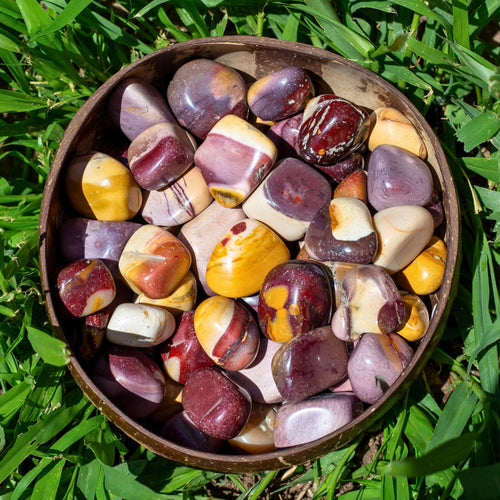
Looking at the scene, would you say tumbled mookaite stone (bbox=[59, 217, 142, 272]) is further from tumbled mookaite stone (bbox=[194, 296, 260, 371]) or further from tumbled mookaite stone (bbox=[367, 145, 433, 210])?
tumbled mookaite stone (bbox=[367, 145, 433, 210])

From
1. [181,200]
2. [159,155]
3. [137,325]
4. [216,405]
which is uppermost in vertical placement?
[159,155]

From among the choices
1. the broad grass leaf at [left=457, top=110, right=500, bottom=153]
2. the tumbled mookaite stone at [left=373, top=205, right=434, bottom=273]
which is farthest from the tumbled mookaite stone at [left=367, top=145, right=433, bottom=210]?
the broad grass leaf at [left=457, top=110, right=500, bottom=153]

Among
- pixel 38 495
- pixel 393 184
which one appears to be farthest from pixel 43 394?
pixel 393 184

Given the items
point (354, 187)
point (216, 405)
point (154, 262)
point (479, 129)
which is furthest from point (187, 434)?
point (479, 129)

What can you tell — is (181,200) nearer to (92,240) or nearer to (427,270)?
(92,240)

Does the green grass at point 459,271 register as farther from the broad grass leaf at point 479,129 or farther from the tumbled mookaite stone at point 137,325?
the tumbled mookaite stone at point 137,325

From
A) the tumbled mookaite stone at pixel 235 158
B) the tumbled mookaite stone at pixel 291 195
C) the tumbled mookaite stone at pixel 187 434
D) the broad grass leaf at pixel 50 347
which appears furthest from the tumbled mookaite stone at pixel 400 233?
the broad grass leaf at pixel 50 347

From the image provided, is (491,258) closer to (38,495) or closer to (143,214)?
(143,214)
